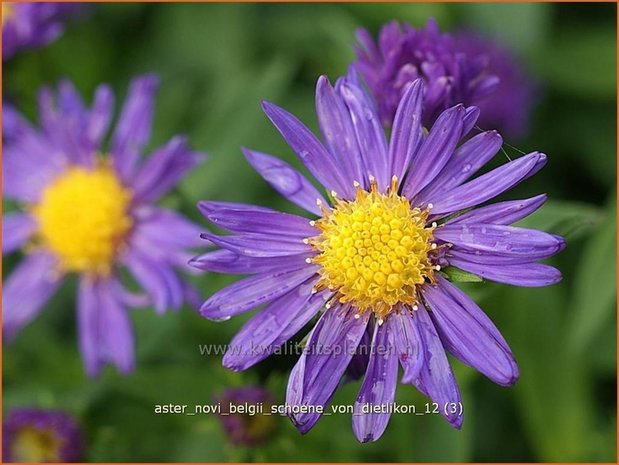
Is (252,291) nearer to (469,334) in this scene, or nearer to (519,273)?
(469,334)

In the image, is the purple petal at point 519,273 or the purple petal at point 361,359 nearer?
the purple petal at point 519,273

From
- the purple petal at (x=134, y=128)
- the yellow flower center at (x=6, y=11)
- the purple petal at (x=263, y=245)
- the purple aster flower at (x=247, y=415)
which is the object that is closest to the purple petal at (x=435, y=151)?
the purple petal at (x=263, y=245)

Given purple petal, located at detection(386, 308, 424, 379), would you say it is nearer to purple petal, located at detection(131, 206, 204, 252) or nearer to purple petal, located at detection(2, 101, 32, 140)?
purple petal, located at detection(131, 206, 204, 252)

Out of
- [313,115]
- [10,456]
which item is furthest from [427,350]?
[313,115]

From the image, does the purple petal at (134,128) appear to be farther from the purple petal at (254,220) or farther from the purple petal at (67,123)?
the purple petal at (254,220)

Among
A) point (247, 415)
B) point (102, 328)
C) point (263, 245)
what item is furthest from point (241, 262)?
point (102, 328)

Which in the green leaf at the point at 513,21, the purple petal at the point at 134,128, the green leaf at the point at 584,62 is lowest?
the purple petal at the point at 134,128
